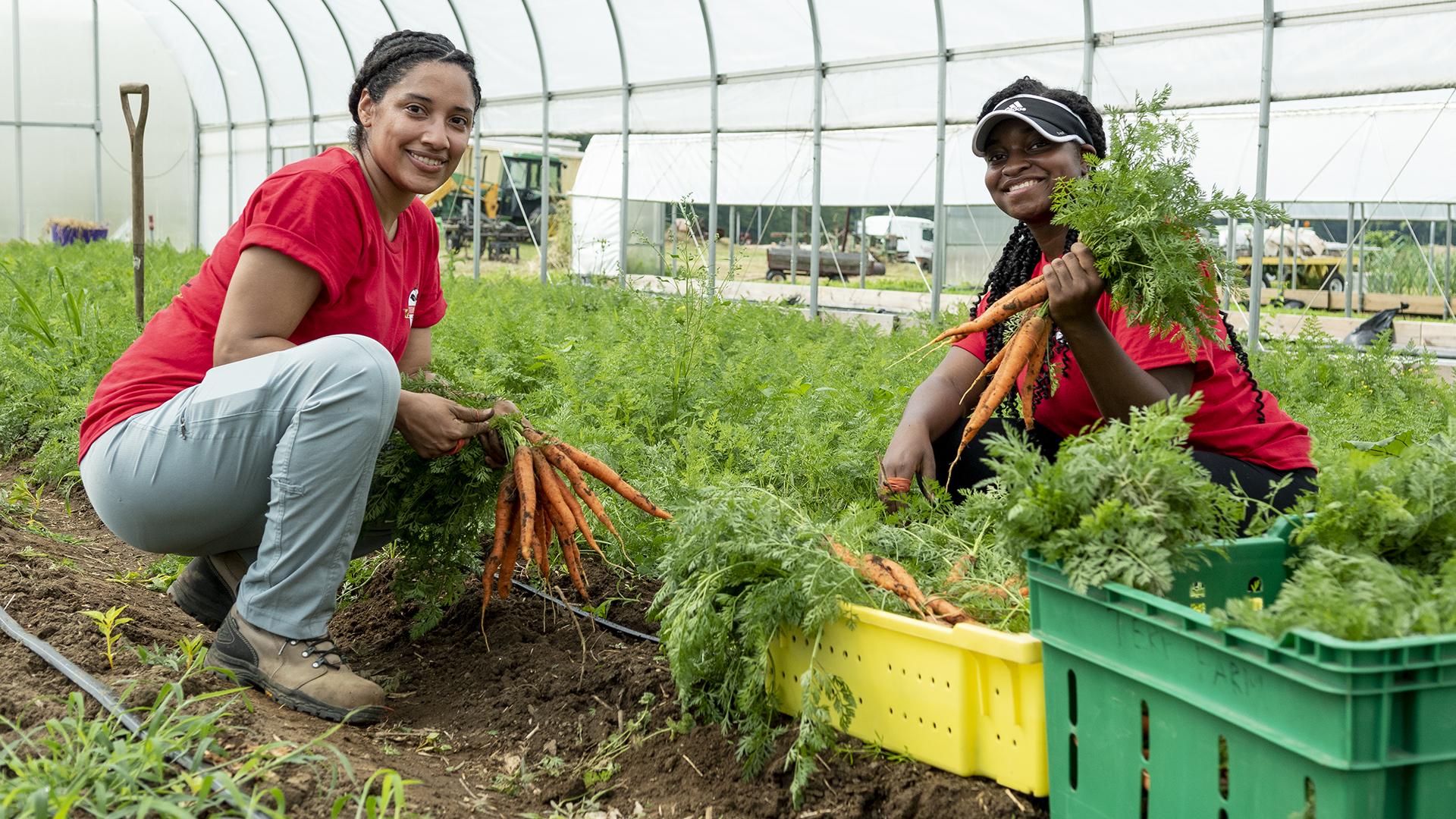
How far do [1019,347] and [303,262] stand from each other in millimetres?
1466

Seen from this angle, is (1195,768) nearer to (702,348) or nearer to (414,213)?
(414,213)

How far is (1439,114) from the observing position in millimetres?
7980

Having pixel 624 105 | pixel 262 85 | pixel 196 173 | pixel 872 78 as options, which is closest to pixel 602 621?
pixel 872 78

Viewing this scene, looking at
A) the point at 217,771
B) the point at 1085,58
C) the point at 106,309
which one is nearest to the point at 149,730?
the point at 217,771

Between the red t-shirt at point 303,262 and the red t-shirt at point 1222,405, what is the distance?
61.1 inches

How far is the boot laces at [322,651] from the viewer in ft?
8.22

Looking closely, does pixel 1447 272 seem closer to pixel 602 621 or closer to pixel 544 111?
pixel 544 111

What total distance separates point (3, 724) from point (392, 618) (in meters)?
1.12

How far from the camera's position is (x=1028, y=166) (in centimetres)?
281

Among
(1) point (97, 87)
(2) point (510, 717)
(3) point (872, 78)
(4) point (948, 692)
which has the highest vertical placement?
(1) point (97, 87)

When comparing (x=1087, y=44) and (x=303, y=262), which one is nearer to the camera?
(x=303, y=262)

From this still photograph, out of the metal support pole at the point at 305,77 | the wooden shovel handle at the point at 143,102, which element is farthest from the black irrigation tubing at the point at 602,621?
the metal support pole at the point at 305,77

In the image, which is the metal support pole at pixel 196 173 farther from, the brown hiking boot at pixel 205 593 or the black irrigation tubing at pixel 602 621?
the black irrigation tubing at pixel 602 621

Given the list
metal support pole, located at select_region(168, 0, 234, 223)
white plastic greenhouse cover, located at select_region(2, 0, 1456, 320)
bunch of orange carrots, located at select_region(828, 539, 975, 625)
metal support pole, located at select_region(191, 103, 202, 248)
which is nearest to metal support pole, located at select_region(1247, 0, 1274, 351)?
white plastic greenhouse cover, located at select_region(2, 0, 1456, 320)
